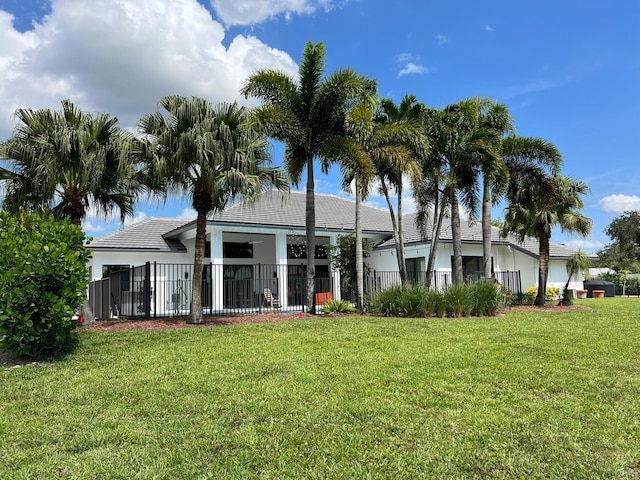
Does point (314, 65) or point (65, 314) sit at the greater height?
point (314, 65)


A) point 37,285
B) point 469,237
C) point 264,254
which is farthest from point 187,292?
point 469,237

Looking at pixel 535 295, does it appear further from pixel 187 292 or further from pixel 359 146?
pixel 187 292

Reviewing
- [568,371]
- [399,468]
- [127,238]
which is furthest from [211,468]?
[127,238]

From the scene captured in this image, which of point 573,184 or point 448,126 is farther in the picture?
point 573,184

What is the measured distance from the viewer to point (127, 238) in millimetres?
22703

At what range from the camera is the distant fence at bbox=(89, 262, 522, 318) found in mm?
17328

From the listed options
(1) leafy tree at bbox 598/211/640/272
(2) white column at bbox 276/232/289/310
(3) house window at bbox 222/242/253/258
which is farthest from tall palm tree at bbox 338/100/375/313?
(1) leafy tree at bbox 598/211/640/272

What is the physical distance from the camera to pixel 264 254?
26.5m

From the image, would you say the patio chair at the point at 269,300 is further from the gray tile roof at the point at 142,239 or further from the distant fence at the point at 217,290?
the gray tile roof at the point at 142,239

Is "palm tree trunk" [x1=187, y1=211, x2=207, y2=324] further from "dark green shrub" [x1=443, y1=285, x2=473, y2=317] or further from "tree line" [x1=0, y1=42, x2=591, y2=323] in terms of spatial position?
"dark green shrub" [x1=443, y1=285, x2=473, y2=317]

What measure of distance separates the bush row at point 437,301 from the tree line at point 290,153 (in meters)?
1.37

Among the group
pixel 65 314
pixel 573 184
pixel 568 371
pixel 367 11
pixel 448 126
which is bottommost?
pixel 568 371

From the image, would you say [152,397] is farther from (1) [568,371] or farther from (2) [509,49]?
(2) [509,49]

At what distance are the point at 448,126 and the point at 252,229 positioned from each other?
9.66 m
